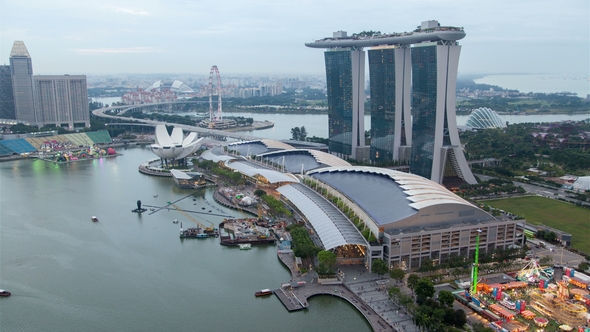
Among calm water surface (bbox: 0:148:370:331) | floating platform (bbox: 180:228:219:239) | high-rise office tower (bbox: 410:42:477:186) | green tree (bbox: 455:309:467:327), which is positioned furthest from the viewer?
high-rise office tower (bbox: 410:42:477:186)

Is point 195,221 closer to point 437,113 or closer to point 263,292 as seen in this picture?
point 263,292

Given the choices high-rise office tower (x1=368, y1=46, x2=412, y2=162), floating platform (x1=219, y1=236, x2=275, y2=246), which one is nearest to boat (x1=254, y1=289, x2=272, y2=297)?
floating platform (x1=219, y1=236, x2=275, y2=246)

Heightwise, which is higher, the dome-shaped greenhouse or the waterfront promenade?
the dome-shaped greenhouse

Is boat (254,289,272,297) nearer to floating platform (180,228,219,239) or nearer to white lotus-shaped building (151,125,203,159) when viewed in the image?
floating platform (180,228,219,239)

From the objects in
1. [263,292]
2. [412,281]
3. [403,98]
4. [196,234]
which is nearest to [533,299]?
[412,281]

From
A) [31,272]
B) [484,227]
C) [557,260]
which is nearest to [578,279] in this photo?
[557,260]

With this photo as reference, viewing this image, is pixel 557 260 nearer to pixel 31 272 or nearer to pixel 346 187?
pixel 346 187

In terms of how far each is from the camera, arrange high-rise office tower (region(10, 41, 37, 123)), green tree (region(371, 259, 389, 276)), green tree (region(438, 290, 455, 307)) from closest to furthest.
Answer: green tree (region(438, 290, 455, 307)), green tree (region(371, 259, 389, 276)), high-rise office tower (region(10, 41, 37, 123))
